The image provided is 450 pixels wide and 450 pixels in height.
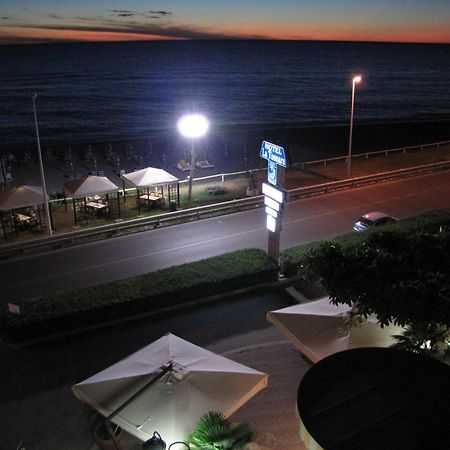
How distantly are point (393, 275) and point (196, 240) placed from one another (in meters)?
13.9

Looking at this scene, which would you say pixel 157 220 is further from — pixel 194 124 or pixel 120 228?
pixel 194 124

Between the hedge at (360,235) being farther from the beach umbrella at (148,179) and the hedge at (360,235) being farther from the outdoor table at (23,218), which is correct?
the outdoor table at (23,218)

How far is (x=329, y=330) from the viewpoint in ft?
37.0

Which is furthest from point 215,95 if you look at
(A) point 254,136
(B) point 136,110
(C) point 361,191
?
(C) point 361,191

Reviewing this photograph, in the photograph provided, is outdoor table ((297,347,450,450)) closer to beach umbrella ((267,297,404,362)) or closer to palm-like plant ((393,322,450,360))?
palm-like plant ((393,322,450,360))

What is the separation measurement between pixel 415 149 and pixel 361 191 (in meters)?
15.7

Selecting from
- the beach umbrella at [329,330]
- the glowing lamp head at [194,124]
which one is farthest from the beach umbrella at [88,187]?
the beach umbrella at [329,330]

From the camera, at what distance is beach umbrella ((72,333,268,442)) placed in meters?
8.99

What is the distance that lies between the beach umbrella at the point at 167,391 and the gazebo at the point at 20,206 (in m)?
14.1

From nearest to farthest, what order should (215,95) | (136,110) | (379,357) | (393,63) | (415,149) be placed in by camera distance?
(379,357), (415,149), (136,110), (215,95), (393,63)

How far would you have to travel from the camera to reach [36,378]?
13055 millimetres

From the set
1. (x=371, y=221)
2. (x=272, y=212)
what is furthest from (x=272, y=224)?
(x=371, y=221)

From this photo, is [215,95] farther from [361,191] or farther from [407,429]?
[407,429]

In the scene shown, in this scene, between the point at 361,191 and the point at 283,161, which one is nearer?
the point at 283,161
